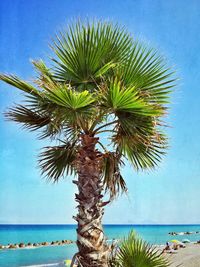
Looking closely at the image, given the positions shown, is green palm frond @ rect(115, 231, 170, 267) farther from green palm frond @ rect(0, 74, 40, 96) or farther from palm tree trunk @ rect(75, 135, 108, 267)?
green palm frond @ rect(0, 74, 40, 96)

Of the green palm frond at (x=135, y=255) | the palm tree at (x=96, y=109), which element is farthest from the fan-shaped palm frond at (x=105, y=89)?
the green palm frond at (x=135, y=255)

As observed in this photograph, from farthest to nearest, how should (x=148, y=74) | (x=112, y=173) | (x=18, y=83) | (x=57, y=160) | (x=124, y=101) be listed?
(x=57, y=160) → (x=112, y=173) → (x=148, y=74) → (x=18, y=83) → (x=124, y=101)

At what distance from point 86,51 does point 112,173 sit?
1052 millimetres

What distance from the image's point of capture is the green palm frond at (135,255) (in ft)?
9.50

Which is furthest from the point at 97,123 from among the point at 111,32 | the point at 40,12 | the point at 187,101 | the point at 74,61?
the point at 187,101

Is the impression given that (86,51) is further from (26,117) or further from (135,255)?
(135,255)

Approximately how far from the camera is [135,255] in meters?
2.94

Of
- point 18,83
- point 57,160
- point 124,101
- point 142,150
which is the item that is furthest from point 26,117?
point 142,150

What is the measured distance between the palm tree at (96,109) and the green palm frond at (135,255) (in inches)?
10.5

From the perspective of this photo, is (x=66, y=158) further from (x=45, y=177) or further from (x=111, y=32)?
(x=111, y=32)

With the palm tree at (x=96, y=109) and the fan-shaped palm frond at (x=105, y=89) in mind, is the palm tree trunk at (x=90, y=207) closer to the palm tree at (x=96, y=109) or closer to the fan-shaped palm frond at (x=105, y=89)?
the palm tree at (x=96, y=109)

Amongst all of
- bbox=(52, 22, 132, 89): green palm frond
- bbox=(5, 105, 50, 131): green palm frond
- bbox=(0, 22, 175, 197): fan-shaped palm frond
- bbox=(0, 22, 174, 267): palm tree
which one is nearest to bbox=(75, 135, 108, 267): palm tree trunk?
bbox=(0, 22, 174, 267): palm tree

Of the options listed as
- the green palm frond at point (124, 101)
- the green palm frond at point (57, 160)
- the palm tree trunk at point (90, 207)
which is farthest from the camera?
the green palm frond at point (57, 160)

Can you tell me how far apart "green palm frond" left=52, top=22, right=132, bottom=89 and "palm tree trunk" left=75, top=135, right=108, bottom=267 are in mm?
534
